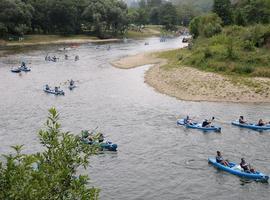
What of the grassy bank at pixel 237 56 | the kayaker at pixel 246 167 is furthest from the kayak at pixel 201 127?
the grassy bank at pixel 237 56

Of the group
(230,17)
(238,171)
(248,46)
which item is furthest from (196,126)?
(230,17)

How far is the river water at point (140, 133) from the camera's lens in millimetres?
32188

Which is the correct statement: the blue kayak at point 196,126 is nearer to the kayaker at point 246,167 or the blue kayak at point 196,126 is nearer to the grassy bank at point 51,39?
the kayaker at point 246,167

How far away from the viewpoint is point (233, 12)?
105125mm

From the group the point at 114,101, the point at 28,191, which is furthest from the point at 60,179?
the point at 114,101

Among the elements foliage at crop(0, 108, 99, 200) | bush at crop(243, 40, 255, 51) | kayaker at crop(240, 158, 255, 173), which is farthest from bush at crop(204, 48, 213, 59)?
foliage at crop(0, 108, 99, 200)

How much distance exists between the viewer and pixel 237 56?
70688 mm

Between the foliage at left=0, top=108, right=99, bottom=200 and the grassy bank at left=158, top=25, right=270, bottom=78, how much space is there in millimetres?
54823

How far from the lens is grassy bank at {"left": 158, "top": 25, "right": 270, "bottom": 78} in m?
67.2

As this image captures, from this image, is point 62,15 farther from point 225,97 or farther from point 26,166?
point 26,166

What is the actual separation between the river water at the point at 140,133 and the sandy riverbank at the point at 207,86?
2.38m

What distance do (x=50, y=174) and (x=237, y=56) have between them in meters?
61.1

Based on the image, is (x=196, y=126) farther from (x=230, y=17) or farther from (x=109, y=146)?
(x=230, y=17)

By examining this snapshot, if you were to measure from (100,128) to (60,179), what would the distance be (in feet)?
109
